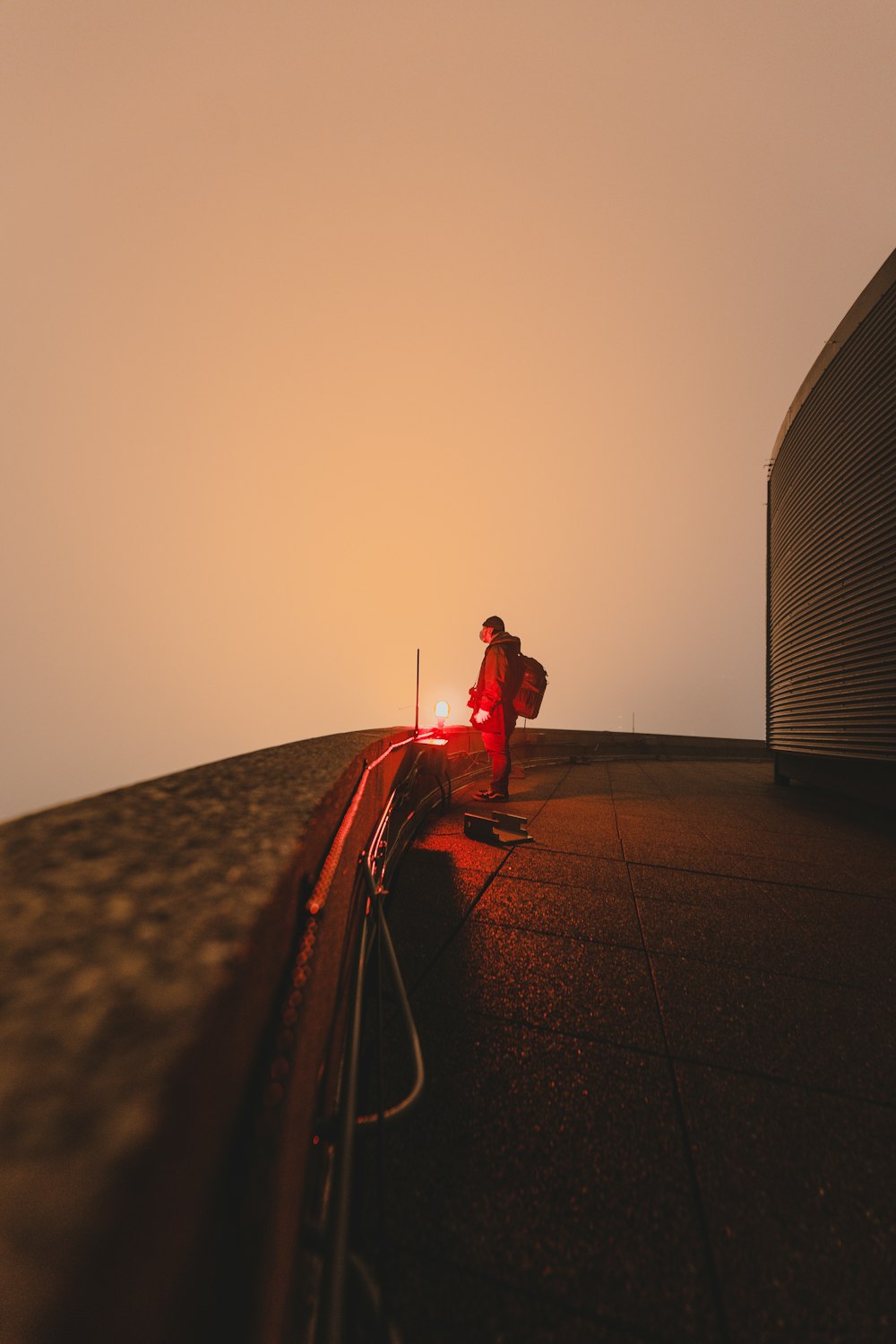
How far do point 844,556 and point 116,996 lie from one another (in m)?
8.84

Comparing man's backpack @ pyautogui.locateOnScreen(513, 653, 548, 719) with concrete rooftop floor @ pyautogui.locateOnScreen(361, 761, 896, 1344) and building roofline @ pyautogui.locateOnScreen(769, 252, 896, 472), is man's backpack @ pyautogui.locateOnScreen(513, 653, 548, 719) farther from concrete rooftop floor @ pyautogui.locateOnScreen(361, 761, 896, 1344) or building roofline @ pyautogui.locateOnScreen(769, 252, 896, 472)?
building roofline @ pyautogui.locateOnScreen(769, 252, 896, 472)

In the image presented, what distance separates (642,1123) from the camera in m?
1.45

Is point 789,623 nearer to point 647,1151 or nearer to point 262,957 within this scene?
point 647,1151

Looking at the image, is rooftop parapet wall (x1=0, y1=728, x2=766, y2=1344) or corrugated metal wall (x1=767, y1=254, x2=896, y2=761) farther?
corrugated metal wall (x1=767, y1=254, x2=896, y2=761)

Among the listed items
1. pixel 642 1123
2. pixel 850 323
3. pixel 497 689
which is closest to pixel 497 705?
pixel 497 689

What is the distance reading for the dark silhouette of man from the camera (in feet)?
21.3

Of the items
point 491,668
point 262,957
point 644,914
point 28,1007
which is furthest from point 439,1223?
point 491,668

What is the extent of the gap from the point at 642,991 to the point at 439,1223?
1.20 meters

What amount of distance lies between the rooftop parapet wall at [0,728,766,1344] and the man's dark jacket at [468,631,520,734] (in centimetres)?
544

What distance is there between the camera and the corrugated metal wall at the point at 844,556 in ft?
19.7

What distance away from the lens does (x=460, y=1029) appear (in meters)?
1.81

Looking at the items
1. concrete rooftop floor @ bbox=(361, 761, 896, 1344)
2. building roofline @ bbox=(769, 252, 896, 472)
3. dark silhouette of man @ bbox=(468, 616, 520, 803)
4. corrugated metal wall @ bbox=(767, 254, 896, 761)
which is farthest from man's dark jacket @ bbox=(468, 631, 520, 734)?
building roofline @ bbox=(769, 252, 896, 472)

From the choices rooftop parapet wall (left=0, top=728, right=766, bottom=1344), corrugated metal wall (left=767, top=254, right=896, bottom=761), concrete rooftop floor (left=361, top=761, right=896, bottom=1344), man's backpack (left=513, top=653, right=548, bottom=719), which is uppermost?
corrugated metal wall (left=767, top=254, right=896, bottom=761)

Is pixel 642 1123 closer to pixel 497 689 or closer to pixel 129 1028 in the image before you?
pixel 129 1028
